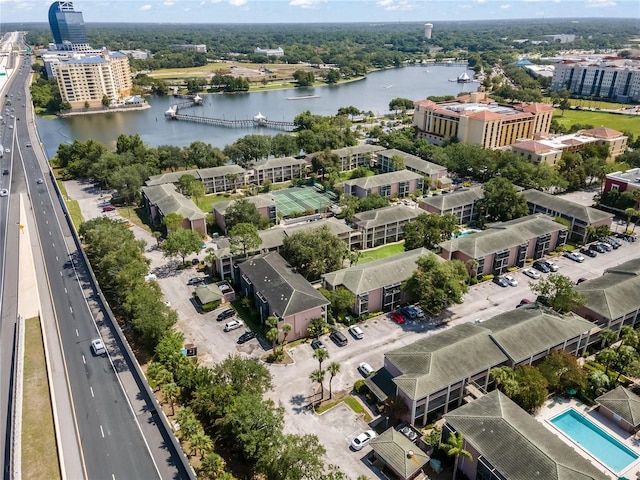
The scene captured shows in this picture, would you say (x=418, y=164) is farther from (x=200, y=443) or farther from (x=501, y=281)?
(x=200, y=443)

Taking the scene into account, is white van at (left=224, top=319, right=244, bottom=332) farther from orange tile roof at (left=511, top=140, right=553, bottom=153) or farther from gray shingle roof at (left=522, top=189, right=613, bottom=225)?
orange tile roof at (left=511, top=140, right=553, bottom=153)

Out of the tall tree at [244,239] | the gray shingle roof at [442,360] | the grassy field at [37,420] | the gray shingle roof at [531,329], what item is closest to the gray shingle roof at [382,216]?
the tall tree at [244,239]

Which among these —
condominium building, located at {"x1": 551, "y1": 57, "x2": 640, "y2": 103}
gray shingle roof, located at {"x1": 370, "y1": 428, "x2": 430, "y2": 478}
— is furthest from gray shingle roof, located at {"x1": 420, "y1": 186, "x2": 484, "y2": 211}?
condominium building, located at {"x1": 551, "y1": 57, "x2": 640, "y2": 103}

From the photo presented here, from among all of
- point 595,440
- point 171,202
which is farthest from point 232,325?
point 595,440

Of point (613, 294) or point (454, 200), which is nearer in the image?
point (613, 294)

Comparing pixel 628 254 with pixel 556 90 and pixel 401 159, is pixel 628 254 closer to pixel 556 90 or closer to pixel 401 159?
pixel 401 159

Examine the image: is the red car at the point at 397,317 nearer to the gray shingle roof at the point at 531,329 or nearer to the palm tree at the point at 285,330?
the gray shingle roof at the point at 531,329

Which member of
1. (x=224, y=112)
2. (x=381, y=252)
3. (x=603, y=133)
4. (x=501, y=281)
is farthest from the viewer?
(x=224, y=112)
